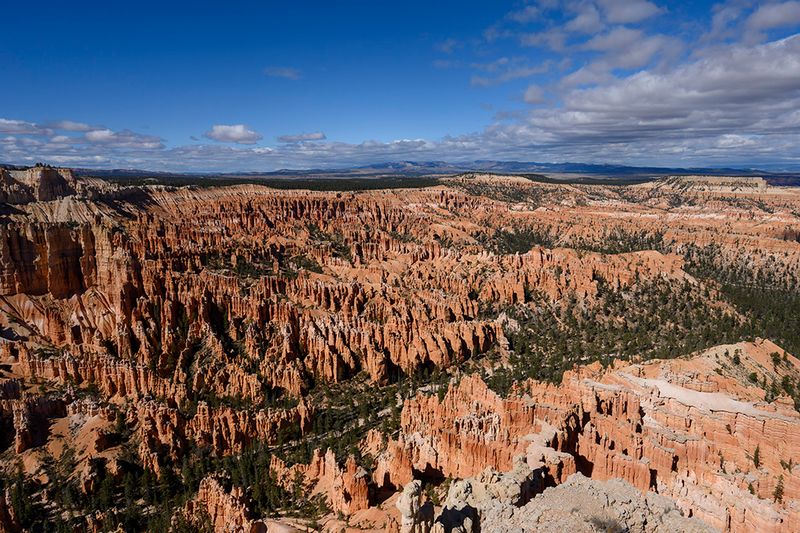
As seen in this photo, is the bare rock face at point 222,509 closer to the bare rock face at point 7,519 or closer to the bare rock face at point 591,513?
the bare rock face at point 7,519

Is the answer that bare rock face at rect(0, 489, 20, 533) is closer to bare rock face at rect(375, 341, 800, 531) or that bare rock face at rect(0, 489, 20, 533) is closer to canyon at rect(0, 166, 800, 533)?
canyon at rect(0, 166, 800, 533)

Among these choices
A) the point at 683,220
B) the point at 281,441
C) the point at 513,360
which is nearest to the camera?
the point at 281,441

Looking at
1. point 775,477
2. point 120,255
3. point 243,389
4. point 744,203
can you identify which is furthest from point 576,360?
point 744,203

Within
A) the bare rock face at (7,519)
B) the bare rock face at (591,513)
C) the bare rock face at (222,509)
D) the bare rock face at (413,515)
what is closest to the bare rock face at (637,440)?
the bare rock face at (591,513)

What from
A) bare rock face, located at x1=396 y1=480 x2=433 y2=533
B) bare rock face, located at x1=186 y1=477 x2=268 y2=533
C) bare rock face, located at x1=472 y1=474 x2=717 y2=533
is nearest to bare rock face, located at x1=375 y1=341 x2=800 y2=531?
bare rock face, located at x1=472 y1=474 x2=717 y2=533

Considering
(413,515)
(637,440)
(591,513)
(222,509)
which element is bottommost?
(222,509)

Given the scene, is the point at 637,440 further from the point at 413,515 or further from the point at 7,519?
the point at 7,519

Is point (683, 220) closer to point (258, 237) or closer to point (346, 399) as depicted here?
point (258, 237)

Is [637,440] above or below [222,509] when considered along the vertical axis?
above

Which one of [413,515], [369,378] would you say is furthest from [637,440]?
[369,378]
